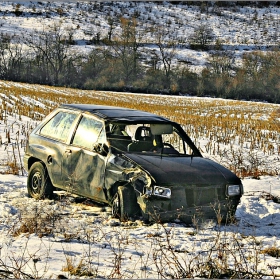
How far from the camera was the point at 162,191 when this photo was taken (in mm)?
6520

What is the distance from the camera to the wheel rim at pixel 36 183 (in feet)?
26.9

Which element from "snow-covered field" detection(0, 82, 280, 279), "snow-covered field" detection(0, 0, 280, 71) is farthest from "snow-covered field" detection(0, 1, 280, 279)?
"snow-covered field" detection(0, 0, 280, 71)

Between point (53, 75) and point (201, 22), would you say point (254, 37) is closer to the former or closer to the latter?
point (201, 22)

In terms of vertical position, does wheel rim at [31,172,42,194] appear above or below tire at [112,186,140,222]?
below

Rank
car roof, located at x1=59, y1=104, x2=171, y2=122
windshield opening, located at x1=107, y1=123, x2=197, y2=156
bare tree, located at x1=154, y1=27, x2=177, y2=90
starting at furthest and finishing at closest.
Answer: bare tree, located at x1=154, y1=27, x2=177, y2=90 < car roof, located at x1=59, y1=104, x2=171, y2=122 < windshield opening, located at x1=107, y1=123, x2=197, y2=156

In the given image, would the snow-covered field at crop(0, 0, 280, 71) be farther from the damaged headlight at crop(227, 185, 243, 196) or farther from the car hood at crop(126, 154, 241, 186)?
the damaged headlight at crop(227, 185, 243, 196)

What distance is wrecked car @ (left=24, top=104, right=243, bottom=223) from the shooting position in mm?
6605

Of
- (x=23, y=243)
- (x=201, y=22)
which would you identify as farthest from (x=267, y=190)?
(x=201, y=22)

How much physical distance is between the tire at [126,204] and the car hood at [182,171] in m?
0.39

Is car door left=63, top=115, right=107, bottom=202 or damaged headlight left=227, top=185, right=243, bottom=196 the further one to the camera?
car door left=63, top=115, right=107, bottom=202

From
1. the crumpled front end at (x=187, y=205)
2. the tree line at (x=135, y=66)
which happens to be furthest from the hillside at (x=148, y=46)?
the crumpled front end at (x=187, y=205)

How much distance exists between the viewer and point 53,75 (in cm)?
8125

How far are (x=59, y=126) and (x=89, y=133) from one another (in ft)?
2.63

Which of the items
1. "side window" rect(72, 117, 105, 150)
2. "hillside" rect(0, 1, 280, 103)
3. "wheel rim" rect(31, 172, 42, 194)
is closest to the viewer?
"side window" rect(72, 117, 105, 150)
